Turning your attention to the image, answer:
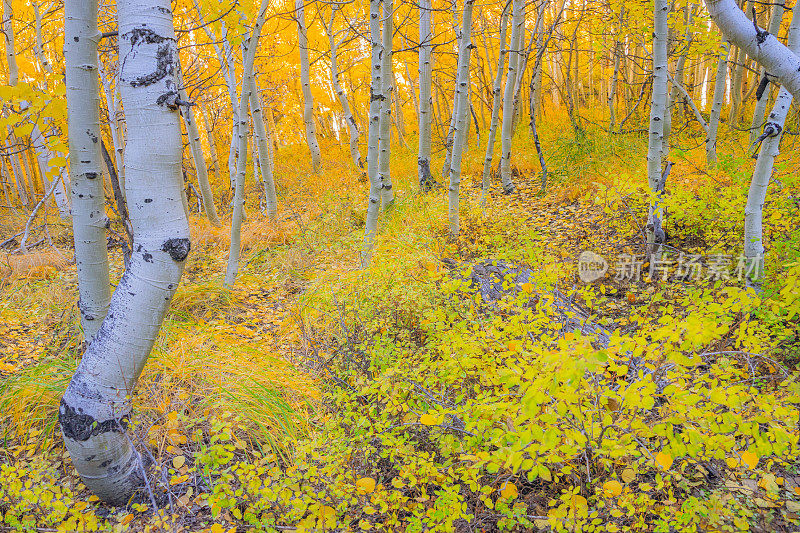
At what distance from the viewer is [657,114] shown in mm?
4082

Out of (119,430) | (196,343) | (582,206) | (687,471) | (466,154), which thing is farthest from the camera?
(466,154)

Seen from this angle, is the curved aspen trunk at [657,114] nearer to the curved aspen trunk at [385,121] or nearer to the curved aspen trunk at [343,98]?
the curved aspen trunk at [385,121]

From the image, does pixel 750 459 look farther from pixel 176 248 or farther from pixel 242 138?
pixel 242 138

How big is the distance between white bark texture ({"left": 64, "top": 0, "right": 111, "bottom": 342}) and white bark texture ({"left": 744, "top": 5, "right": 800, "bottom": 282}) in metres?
4.25

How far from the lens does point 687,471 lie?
6.98 feet

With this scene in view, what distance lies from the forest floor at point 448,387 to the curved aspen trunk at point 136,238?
281mm

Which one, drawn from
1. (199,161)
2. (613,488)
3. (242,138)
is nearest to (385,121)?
(242,138)

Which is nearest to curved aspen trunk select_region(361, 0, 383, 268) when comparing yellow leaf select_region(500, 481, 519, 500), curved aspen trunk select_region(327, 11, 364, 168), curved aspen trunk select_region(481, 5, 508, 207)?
curved aspen trunk select_region(481, 5, 508, 207)

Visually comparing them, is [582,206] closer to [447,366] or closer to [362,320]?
[362,320]

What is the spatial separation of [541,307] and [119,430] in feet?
7.80

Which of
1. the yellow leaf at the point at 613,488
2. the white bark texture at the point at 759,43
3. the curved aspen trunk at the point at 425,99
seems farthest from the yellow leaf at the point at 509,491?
the curved aspen trunk at the point at 425,99

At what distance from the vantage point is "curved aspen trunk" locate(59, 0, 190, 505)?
1.65 meters

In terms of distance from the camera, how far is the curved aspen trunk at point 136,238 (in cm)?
165

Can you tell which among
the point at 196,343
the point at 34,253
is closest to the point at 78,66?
the point at 196,343
